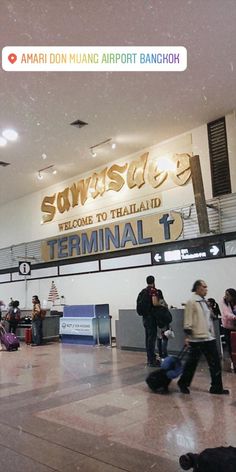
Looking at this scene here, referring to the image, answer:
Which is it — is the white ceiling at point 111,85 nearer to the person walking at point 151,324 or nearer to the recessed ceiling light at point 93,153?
the recessed ceiling light at point 93,153

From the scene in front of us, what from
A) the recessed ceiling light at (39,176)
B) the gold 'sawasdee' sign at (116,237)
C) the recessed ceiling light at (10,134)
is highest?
the recessed ceiling light at (10,134)

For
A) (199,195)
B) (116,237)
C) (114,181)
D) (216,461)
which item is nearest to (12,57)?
(216,461)

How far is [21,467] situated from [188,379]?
2.67 meters

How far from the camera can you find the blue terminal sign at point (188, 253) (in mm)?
9492

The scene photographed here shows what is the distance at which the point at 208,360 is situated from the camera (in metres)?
4.91

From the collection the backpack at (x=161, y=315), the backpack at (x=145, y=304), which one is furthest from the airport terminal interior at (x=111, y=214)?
the backpack at (x=145, y=304)

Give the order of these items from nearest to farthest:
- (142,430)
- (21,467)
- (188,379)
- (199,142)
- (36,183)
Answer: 1. (21,467)
2. (142,430)
3. (188,379)
4. (199,142)
5. (36,183)

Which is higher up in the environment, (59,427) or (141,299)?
(141,299)

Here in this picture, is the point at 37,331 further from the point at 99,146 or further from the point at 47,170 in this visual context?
the point at 99,146

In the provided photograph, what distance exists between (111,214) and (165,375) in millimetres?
7687

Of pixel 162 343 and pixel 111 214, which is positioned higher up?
pixel 111 214

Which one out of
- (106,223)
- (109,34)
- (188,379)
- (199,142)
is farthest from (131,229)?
(188,379)

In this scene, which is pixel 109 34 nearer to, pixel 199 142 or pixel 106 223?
pixel 199 142

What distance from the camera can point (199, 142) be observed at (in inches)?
396
